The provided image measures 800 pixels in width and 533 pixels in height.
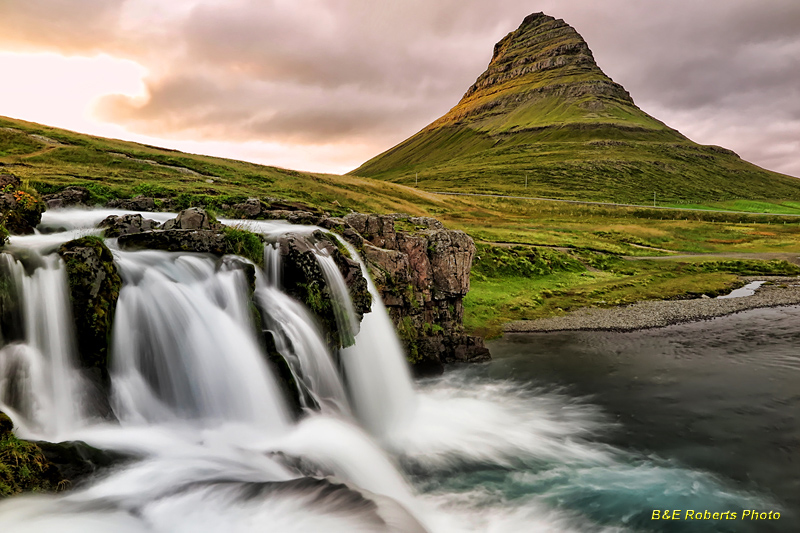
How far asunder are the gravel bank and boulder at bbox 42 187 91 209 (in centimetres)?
2973

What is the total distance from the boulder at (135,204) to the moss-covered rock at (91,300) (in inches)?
720

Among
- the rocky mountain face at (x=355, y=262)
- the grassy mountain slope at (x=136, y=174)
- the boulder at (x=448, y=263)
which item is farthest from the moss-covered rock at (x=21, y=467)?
the grassy mountain slope at (x=136, y=174)

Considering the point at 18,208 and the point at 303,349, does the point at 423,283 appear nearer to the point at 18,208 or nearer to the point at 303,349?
the point at 303,349

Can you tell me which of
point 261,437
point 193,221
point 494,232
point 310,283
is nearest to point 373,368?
point 310,283

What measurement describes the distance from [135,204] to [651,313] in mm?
38942

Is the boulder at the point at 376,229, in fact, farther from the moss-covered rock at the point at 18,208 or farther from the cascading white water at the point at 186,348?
the moss-covered rock at the point at 18,208

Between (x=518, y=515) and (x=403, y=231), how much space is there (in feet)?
58.0

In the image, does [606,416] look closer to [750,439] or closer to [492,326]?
[750,439]

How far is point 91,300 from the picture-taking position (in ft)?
36.5

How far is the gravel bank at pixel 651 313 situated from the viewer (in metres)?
31.9

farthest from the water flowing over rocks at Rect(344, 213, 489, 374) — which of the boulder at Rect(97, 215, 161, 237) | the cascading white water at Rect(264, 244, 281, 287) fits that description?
the boulder at Rect(97, 215, 161, 237)

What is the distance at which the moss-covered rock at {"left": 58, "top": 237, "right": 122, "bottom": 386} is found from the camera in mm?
10867

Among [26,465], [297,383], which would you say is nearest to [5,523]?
[26,465]

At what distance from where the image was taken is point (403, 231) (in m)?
26.8
